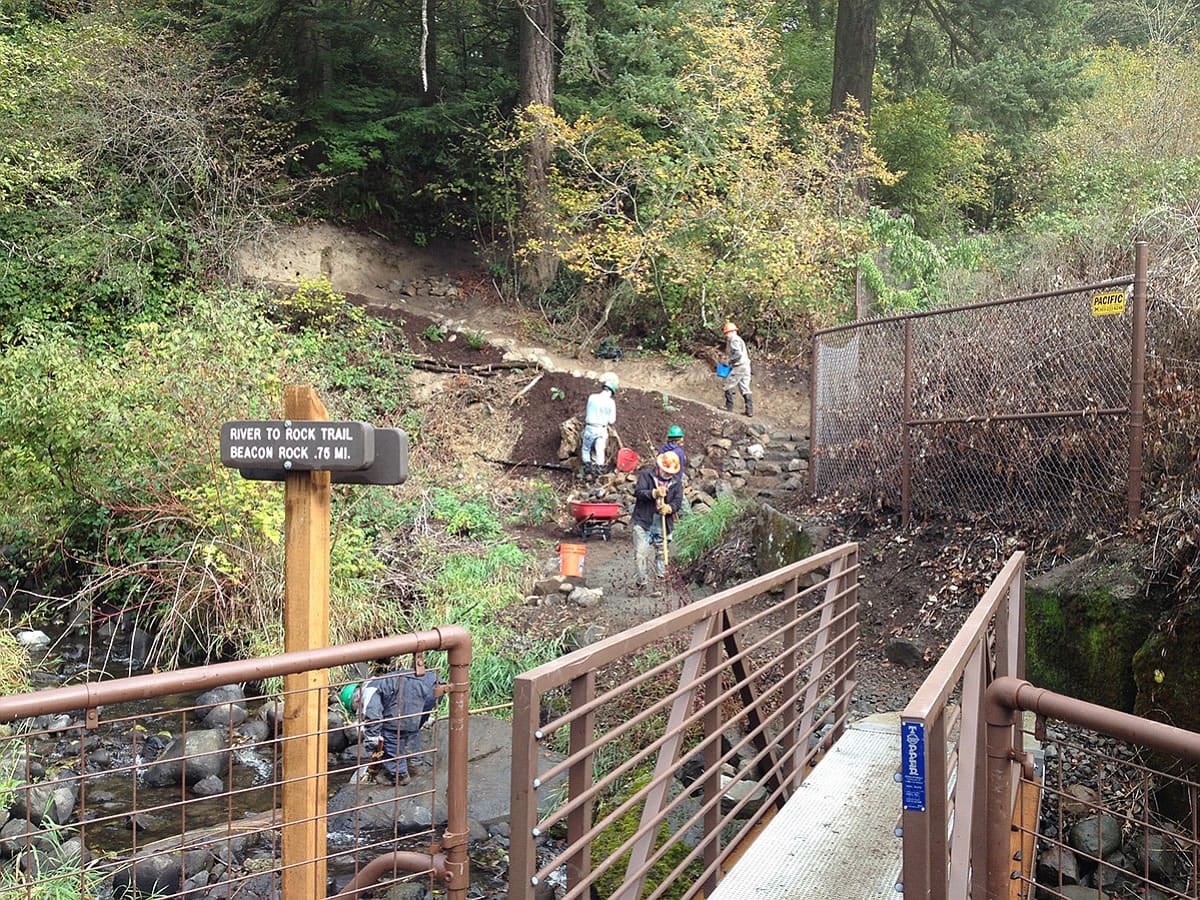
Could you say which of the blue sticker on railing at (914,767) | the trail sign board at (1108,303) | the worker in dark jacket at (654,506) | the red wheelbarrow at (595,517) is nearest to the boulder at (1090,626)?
the trail sign board at (1108,303)

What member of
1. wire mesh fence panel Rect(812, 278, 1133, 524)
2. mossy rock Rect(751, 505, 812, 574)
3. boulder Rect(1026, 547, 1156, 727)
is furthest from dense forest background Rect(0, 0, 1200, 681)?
boulder Rect(1026, 547, 1156, 727)

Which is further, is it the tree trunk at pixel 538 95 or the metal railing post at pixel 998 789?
the tree trunk at pixel 538 95

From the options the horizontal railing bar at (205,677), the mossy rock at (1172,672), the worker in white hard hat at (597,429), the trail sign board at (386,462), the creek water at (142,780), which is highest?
the worker in white hard hat at (597,429)

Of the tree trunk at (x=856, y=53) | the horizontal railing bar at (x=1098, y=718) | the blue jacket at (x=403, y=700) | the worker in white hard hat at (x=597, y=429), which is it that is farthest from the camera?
the tree trunk at (x=856, y=53)

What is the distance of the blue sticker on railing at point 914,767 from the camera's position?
221 cm

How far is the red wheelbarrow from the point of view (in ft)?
42.4

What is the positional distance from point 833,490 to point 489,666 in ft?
14.6

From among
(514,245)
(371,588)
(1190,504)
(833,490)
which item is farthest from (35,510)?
(514,245)

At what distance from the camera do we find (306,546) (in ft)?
11.7

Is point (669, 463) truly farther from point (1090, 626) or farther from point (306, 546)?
point (306, 546)

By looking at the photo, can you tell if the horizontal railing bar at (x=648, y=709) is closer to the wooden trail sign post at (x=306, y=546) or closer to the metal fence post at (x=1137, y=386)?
the wooden trail sign post at (x=306, y=546)

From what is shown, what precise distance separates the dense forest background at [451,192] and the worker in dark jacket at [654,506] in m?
1.69

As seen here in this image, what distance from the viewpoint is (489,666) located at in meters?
8.65

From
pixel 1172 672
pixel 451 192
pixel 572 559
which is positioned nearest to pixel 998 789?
pixel 1172 672
